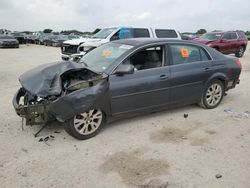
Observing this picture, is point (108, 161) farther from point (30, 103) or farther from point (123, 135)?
point (30, 103)

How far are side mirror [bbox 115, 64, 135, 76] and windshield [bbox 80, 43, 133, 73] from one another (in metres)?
0.25

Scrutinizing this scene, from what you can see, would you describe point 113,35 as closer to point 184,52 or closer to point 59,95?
point 184,52

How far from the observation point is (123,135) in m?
4.36

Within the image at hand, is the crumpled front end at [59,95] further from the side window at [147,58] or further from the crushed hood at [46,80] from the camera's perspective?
the side window at [147,58]

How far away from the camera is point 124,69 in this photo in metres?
4.29

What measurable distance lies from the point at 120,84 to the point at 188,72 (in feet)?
5.24

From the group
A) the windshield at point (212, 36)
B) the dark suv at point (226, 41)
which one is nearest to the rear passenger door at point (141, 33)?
the dark suv at point (226, 41)

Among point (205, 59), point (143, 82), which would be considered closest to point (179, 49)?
point (205, 59)

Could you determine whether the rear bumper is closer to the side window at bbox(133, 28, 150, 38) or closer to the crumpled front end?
the crumpled front end

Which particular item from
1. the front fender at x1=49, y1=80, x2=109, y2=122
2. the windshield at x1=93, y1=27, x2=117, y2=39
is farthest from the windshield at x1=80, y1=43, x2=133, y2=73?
the windshield at x1=93, y1=27, x2=117, y2=39

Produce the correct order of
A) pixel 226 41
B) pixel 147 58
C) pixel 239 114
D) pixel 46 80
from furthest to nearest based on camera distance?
pixel 226 41
pixel 239 114
pixel 147 58
pixel 46 80

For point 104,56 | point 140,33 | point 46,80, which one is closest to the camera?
point 46,80

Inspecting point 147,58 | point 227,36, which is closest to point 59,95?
point 147,58

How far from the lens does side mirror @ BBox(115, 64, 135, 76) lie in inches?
168
